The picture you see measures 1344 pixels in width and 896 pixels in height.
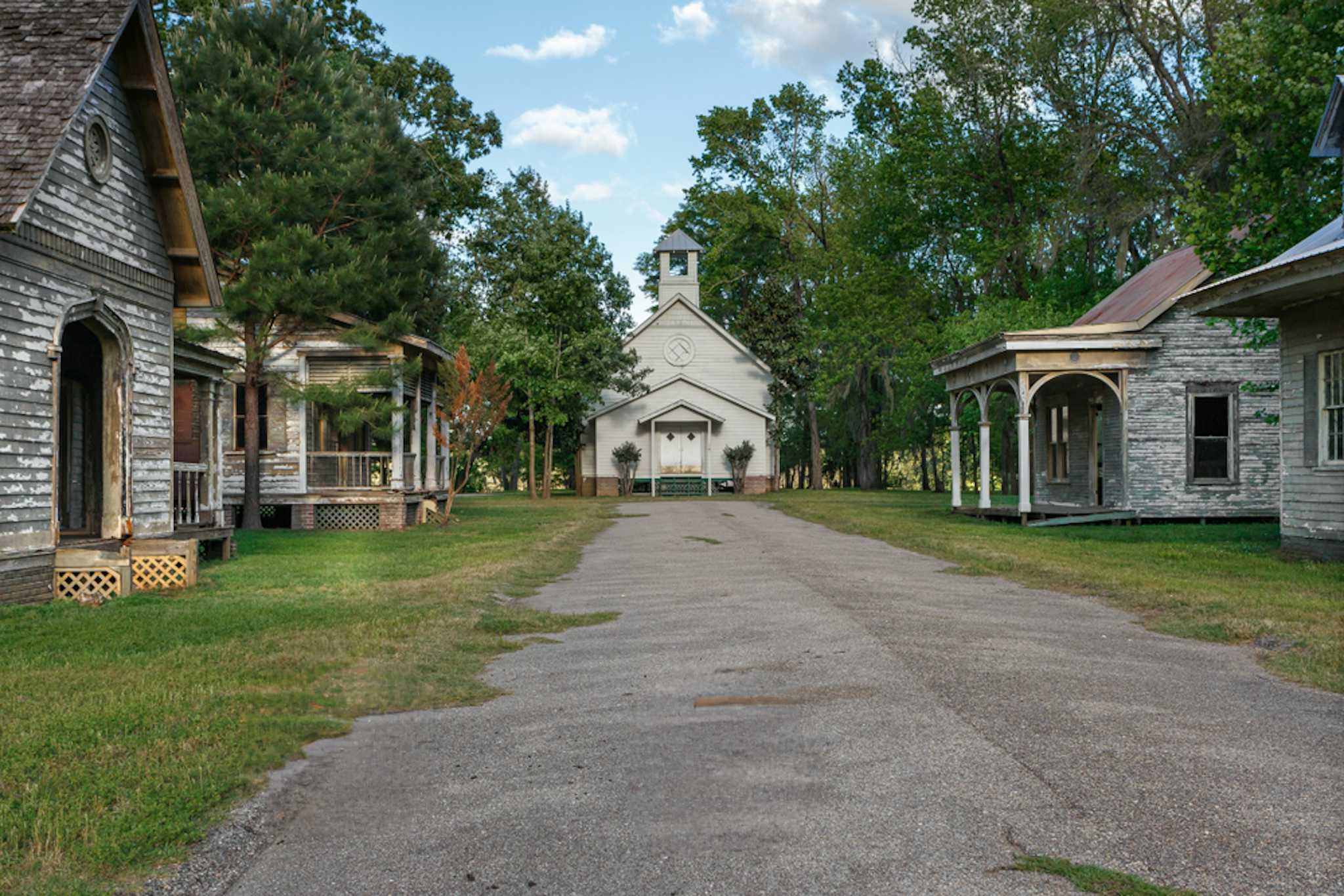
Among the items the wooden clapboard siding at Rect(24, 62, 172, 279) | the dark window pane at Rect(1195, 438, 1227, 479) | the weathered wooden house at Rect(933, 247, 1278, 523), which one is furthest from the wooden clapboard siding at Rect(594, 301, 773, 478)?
the wooden clapboard siding at Rect(24, 62, 172, 279)

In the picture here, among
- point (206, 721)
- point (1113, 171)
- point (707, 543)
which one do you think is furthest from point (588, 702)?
point (1113, 171)

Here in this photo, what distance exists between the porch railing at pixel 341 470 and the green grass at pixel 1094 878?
73.2 ft

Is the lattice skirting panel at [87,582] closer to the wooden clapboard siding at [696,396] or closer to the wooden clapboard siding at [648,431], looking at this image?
the wooden clapboard siding at [696,396]

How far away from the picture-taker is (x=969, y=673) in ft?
23.4

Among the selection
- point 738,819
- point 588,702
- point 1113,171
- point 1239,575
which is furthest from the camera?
point 1113,171

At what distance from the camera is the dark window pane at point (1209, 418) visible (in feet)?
78.3

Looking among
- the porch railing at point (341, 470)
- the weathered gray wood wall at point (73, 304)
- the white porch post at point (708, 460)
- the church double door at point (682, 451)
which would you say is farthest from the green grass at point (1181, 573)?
the church double door at point (682, 451)

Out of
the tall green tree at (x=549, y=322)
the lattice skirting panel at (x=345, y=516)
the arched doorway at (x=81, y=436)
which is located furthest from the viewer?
the tall green tree at (x=549, y=322)

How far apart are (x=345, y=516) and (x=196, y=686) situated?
1896cm

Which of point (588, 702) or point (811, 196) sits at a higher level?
point (811, 196)

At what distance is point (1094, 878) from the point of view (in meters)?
3.73

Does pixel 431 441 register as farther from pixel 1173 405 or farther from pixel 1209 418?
pixel 1209 418

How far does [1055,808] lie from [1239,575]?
10713 mm

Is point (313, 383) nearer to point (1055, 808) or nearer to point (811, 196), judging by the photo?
point (1055, 808)
